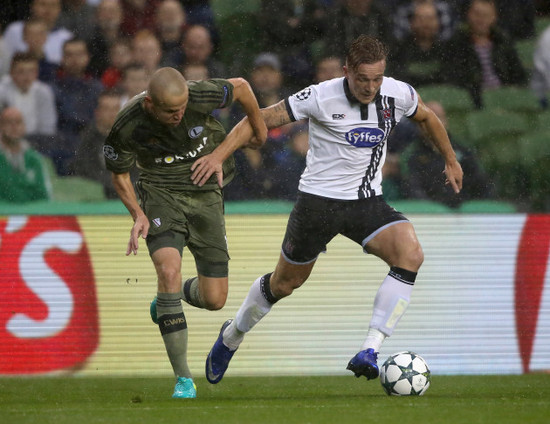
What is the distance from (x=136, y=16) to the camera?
8852 millimetres

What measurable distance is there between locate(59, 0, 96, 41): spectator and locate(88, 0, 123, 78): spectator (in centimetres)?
5

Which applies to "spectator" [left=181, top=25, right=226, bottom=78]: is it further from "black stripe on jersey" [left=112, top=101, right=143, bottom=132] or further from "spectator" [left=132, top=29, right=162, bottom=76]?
"black stripe on jersey" [left=112, top=101, right=143, bottom=132]

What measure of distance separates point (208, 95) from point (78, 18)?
10.1 ft

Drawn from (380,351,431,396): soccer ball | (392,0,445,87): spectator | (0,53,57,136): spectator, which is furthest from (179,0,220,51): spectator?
(380,351,431,396): soccer ball

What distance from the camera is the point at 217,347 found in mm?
7086

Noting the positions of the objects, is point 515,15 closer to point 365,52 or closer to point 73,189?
point 365,52

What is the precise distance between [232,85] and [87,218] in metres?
2.58

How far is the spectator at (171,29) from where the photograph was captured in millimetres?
8820

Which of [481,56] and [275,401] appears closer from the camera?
[275,401]

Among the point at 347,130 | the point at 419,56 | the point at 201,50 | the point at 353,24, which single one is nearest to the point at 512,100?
Answer: the point at 419,56

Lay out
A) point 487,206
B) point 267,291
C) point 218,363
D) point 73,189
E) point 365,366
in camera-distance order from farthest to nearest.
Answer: point 487,206, point 73,189, point 218,363, point 267,291, point 365,366

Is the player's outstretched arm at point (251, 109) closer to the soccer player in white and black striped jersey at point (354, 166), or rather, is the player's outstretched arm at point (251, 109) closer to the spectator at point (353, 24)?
the soccer player in white and black striped jersey at point (354, 166)

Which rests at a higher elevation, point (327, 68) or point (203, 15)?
point (203, 15)

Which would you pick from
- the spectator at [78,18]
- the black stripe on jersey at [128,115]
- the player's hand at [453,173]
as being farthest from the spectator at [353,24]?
the black stripe on jersey at [128,115]
